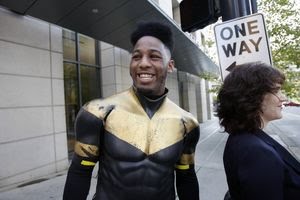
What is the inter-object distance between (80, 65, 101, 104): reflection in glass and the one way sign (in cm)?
716

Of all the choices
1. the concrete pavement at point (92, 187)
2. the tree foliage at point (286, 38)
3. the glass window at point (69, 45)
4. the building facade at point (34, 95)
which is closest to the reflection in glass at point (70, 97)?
the building facade at point (34, 95)

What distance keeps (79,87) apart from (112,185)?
787cm

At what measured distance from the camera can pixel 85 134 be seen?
1.85 metres

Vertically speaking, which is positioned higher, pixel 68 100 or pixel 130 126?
pixel 68 100

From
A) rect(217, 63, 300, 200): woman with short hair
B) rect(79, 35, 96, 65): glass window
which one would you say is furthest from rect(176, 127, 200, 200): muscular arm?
rect(79, 35, 96, 65): glass window

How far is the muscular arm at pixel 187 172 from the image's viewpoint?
2.07 m

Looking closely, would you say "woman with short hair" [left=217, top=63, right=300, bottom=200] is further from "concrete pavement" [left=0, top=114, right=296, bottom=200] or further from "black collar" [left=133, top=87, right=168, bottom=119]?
"concrete pavement" [left=0, top=114, right=296, bottom=200]

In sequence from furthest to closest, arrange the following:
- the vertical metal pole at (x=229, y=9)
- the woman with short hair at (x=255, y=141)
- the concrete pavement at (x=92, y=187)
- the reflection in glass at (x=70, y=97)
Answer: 1. the reflection in glass at (x=70, y=97)
2. the concrete pavement at (x=92, y=187)
3. the vertical metal pole at (x=229, y=9)
4. the woman with short hair at (x=255, y=141)

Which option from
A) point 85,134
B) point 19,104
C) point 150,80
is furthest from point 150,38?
point 19,104

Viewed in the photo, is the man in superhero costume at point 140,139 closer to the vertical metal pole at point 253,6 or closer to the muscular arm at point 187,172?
the muscular arm at point 187,172

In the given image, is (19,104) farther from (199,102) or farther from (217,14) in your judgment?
(199,102)

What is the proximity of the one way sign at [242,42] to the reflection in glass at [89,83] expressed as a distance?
23.5 feet

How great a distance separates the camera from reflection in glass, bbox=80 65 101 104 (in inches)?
384

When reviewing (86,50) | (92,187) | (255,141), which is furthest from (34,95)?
(255,141)
